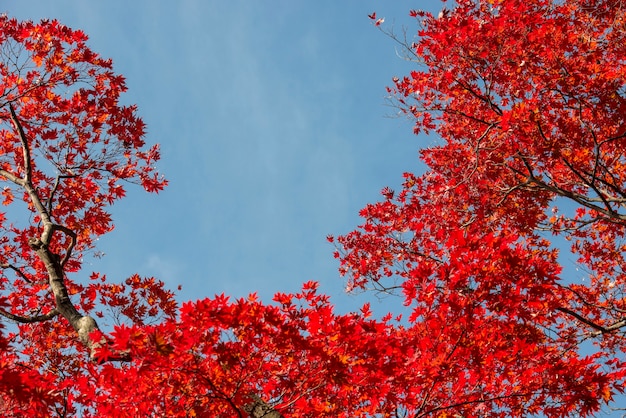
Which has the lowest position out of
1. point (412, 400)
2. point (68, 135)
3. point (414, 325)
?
point (412, 400)

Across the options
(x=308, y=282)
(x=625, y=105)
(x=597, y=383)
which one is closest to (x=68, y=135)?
(x=308, y=282)

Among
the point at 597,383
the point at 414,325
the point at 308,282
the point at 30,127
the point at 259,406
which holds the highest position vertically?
the point at 30,127

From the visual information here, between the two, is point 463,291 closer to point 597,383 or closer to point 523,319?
point 523,319

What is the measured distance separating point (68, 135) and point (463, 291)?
8.33 m

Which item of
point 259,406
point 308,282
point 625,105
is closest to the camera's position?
point 259,406

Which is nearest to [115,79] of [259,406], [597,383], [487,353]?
[259,406]

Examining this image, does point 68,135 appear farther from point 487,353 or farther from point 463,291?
point 487,353

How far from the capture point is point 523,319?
6.64 meters

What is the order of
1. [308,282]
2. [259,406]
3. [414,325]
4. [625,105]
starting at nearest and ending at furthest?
[259,406] < [308,282] < [414,325] < [625,105]

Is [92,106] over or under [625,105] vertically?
over

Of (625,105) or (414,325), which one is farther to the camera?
(625,105)

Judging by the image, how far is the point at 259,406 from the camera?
5.63m

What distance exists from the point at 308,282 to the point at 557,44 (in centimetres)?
765

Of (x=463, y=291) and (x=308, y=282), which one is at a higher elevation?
(x=308, y=282)
